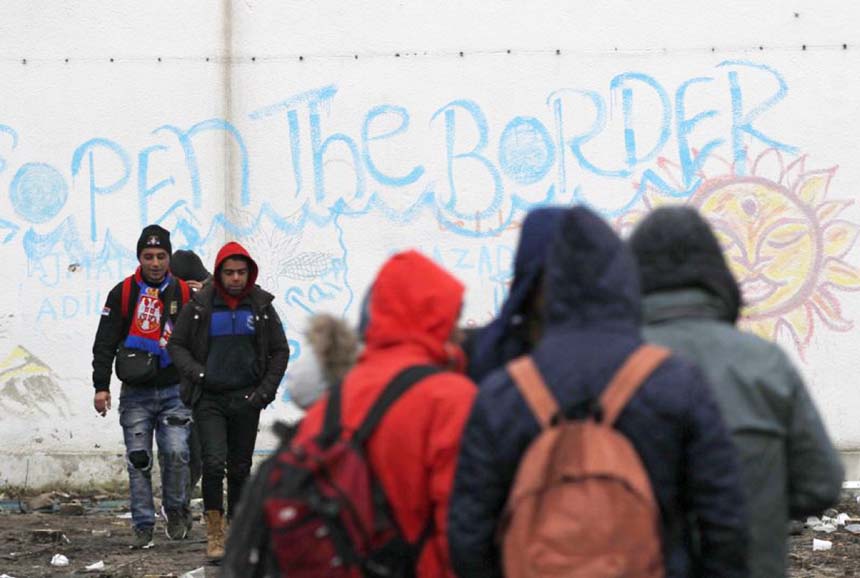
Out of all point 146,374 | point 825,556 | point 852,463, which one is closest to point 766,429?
point 825,556

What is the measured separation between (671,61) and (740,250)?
147 centimetres

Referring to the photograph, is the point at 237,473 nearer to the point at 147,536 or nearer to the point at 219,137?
the point at 147,536

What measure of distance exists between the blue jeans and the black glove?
0.84 meters

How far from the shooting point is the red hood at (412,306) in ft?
13.9

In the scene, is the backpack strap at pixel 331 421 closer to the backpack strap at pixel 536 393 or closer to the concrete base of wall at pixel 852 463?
the backpack strap at pixel 536 393

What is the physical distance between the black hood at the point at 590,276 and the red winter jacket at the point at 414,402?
1.40 feet

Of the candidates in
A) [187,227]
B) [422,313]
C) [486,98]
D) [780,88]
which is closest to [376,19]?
[486,98]

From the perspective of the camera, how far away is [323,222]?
12.2 metres

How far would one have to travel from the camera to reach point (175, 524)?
10.3 m

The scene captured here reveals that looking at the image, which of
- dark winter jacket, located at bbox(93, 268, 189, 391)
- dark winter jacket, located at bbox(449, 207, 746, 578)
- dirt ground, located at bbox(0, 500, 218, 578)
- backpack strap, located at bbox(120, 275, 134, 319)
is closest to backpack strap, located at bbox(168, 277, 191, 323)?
dark winter jacket, located at bbox(93, 268, 189, 391)

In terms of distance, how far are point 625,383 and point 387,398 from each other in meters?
0.67

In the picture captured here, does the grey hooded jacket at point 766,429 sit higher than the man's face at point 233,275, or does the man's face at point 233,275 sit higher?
the man's face at point 233,275

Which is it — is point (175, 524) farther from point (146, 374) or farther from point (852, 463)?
point (852, 463)

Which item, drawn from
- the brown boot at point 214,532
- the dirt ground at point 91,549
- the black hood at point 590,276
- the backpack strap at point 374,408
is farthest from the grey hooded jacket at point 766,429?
the brown boot at point 214,532
